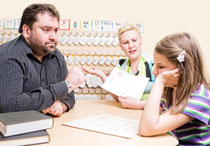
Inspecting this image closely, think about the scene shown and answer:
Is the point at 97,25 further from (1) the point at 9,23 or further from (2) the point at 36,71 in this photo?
(2) the point at 36,71

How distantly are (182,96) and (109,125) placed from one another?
1.15 feet

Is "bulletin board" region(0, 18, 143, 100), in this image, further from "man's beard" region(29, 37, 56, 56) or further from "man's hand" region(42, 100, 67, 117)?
"man's hand" region(42, 100, 67, 117)

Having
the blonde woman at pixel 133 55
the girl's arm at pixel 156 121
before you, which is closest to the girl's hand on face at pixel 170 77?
the girl's arm at pixel 156 121

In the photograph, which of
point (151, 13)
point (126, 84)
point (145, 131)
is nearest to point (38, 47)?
point (126, 84)

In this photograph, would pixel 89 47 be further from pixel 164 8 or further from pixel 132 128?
pixel 132 128

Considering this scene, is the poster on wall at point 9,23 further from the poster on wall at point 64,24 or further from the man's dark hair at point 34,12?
the man's dark hair at point 34,12

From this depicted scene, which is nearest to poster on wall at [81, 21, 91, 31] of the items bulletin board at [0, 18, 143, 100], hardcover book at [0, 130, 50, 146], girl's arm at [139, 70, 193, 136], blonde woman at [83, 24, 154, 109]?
bulletin board at [0, 18, 143, 100]

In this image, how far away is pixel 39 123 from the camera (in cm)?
83

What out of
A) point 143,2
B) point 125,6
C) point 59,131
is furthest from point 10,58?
point 143,2

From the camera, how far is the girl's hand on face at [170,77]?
3.32 ft

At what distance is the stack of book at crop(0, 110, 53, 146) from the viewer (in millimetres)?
765

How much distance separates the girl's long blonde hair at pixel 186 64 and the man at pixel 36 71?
0.54m

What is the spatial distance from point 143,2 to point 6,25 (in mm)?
1369

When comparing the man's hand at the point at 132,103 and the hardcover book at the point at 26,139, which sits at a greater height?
the hardcover book at the point at 26,139
